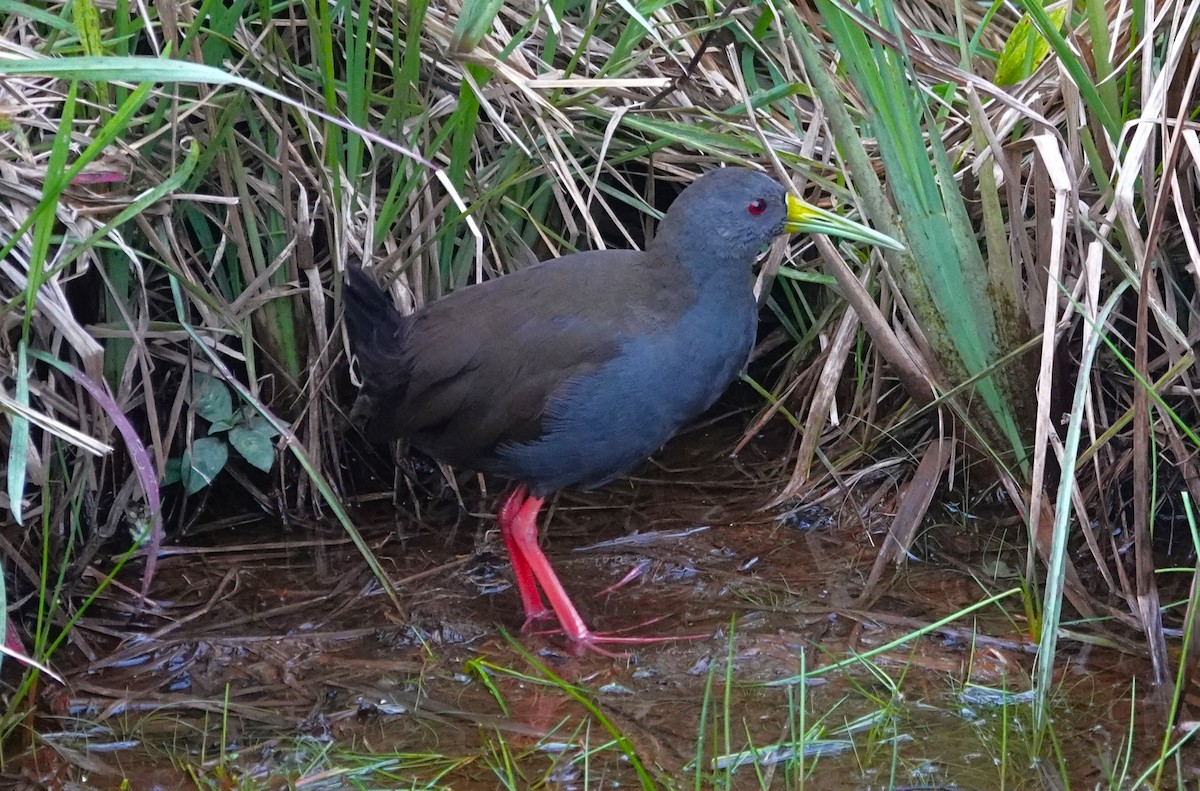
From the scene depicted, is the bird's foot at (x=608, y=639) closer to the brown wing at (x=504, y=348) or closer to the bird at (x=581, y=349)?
the bird at (x=581, y=349)

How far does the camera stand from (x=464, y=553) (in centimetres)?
291

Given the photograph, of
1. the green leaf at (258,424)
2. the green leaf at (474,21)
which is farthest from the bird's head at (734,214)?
the green leaf at (258,424)

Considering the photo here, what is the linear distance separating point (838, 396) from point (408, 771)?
4.63 feet

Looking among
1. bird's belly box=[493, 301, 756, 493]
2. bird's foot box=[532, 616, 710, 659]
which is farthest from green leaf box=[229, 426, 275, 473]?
bird's foot box=[532, 616, 710, 659]

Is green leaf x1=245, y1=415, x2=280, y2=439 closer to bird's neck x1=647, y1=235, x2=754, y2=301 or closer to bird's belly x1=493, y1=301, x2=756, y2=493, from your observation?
bird's belly x1=493, y1=301, x2=756, y2=493

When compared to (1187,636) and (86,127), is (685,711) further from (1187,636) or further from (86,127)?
(86,127)

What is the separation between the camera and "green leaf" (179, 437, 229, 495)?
2.71 meters

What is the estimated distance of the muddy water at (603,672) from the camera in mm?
2016

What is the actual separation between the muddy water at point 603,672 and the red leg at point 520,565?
0.06 meters

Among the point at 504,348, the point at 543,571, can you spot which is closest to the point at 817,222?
the point at 504,348

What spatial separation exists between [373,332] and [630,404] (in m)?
0.52

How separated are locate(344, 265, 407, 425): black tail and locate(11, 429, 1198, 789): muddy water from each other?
41 cm

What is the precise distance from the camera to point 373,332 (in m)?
2.60

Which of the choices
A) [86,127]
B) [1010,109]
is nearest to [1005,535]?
[1010,109]
